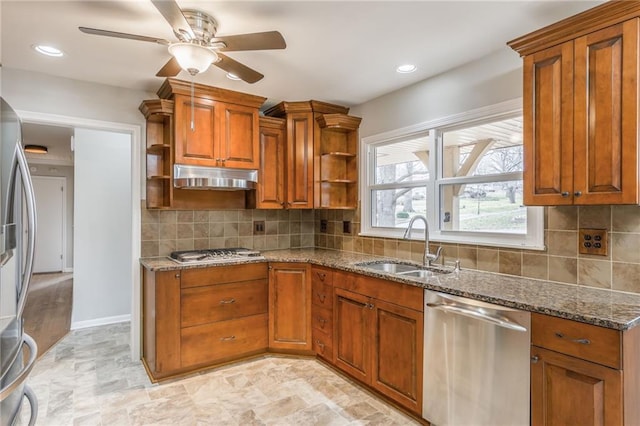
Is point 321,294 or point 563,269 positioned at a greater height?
point 563,269

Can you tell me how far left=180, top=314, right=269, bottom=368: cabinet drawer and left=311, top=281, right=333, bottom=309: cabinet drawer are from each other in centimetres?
49

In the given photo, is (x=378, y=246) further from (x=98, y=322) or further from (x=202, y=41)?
(x=98, y=322)

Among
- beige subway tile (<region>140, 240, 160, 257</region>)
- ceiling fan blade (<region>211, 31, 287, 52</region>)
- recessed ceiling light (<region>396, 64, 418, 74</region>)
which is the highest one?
recessed ceiling light (<region>396, 64, 418, 74</region>)

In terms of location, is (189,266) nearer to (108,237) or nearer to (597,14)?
(108,237)

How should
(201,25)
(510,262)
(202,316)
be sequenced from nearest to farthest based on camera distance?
(201,25)
(510,262)
(202,316)

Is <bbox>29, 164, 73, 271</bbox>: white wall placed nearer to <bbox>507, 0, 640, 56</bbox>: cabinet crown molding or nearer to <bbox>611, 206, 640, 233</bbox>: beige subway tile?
<bbox>507, 0, 640, 56</bbox>: cabinet crown molding

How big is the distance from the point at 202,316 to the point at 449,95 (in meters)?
2.69

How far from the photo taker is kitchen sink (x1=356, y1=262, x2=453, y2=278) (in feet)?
8.96

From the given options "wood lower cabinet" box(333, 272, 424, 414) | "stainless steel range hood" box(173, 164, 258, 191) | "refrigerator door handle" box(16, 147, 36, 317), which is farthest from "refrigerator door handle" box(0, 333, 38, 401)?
"wood lower cabinet" box(333, 272, 424, 414)

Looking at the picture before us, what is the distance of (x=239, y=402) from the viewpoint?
2.51 m

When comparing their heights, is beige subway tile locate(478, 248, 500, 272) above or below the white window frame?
below

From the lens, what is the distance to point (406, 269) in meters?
3.05

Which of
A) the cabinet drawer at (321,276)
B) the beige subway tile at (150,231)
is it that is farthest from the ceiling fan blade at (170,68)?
the cabinet drawer at (321,276)

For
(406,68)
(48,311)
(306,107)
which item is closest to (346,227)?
(306,107)
